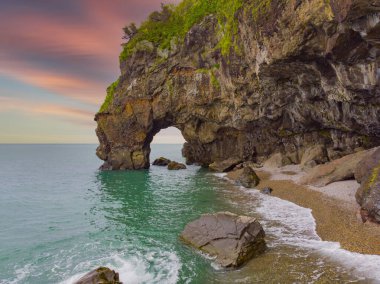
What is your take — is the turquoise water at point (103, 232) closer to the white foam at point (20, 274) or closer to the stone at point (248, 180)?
the white foam at point (20, 274)

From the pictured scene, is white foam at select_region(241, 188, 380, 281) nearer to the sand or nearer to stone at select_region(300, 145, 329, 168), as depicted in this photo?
the sand

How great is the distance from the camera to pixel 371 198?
19516 millimetres

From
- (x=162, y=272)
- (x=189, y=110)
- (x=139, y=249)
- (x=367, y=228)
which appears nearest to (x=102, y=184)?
(x=189, y=110)

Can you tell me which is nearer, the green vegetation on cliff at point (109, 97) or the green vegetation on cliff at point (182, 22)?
the green vegetation on cliff at point (182, 22)

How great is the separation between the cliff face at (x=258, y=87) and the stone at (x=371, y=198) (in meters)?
8.51

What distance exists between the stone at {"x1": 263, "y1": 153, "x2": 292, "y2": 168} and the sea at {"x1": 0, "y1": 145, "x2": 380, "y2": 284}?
14.7 m

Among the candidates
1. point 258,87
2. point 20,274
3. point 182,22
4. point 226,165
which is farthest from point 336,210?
point 182,22

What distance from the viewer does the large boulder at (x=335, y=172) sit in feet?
98.2

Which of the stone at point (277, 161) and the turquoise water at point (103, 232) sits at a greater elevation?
the stone at point (277, 161)

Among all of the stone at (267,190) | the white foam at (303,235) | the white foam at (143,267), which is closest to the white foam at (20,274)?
the white foam at (143,267)

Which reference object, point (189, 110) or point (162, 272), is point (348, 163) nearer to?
point (162, 272)

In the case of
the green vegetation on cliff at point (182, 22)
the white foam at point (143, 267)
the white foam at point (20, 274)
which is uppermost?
the green vegetation on cliff at point (182, 22)

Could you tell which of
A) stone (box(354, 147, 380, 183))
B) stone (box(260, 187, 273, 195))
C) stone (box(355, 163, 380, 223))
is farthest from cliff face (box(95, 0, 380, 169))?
stone (box(260, 187, 273, 195))

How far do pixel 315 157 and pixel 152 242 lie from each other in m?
31.2
